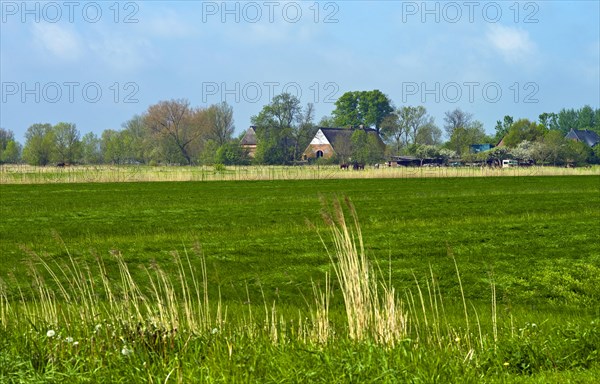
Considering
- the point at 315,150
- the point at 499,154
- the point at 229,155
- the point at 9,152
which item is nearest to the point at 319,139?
the point at 315,150

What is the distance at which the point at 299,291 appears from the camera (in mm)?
13586

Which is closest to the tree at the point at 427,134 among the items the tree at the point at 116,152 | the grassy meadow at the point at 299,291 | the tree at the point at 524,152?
the tree at the point at 524,152

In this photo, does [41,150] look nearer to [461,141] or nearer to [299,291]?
[461,141]

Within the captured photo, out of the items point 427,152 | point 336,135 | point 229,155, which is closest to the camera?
point 229,155

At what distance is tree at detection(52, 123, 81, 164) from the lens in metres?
128

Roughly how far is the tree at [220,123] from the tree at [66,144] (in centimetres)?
2403

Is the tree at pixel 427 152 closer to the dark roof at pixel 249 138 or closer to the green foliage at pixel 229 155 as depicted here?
the green foliage at pixel 229 155

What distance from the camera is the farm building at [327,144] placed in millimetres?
136125

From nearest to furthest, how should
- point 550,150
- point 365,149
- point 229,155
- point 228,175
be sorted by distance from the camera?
1. point 228,175
2. point 550,150
3. point 229,155
4. point 365,149

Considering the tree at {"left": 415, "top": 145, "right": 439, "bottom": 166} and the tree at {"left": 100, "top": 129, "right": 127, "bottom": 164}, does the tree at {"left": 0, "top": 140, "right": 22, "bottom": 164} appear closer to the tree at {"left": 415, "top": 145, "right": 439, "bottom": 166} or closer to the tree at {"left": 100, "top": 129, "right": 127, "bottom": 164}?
the tree at {"left": 100, "top": 129, "right": 127, "bottom": 164}

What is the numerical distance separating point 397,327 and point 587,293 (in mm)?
7590

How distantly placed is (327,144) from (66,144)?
141 ft

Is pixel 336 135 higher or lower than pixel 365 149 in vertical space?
higher

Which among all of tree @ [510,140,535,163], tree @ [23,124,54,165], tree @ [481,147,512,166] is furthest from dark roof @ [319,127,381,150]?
tree @ [23,124,54,165]
